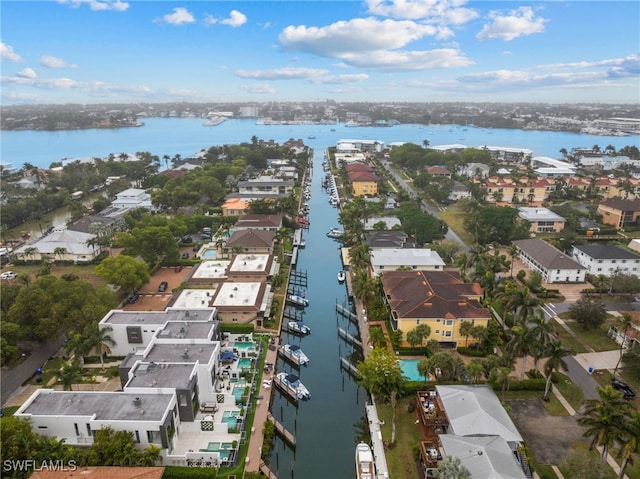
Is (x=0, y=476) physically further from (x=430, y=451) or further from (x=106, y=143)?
(x=106, y=143)

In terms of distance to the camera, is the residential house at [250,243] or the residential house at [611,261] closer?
the residential house at [611,261]

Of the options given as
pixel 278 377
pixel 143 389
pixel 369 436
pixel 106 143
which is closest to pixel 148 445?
pixel 143 389

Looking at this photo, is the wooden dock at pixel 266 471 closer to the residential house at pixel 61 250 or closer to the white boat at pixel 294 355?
the white boat at pixel 294 355

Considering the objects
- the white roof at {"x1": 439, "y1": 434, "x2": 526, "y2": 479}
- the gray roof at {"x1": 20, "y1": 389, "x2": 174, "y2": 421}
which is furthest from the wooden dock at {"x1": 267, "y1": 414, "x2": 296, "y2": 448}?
the white roof at {"x1": 439, "y1": 434, "x2": 526, "y2": 479}

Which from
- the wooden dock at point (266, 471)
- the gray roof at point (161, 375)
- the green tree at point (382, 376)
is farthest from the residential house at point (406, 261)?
the wooden dock at point (266, 471)

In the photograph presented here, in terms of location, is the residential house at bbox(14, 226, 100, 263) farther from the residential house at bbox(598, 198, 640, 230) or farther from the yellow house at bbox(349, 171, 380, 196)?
the residential house at bbox(598, 198, 640, 230)

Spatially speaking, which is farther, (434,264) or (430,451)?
(434,264)
